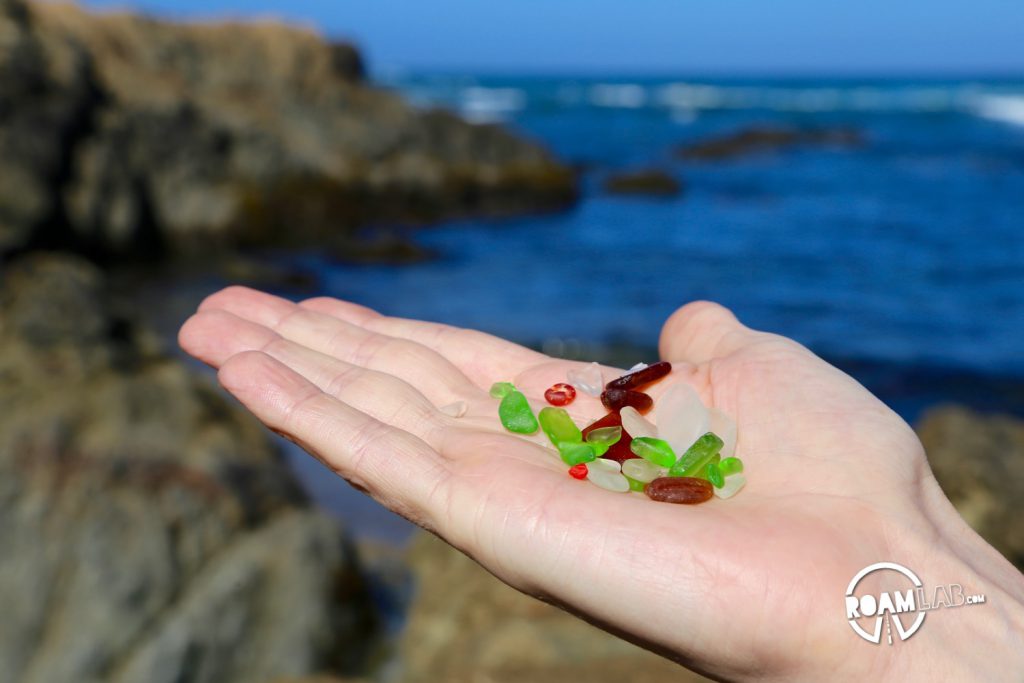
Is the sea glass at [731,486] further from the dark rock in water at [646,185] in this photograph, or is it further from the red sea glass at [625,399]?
the dark rock in water at [646,185]

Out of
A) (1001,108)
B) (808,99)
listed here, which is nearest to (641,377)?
(1001,108)

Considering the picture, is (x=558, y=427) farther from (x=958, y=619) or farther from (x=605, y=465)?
(x=958, y=619)

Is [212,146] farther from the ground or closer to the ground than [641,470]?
closer to the ground

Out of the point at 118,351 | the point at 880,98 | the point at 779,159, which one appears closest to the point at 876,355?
the point at 118,351

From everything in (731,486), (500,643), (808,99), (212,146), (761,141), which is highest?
(731,486)

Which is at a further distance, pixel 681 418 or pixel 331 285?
pixel 331 285

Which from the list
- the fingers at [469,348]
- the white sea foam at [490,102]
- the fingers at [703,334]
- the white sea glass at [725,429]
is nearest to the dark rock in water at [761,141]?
the white sea foam at [490,102]

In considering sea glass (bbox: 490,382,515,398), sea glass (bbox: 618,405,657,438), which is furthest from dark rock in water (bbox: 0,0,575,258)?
sea glass (bbox: 618,405,657,438)

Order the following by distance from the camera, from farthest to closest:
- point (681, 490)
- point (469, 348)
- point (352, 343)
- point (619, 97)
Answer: point (619, 97)
point (469, 348)
point (352, 343)
point (681, 490)
